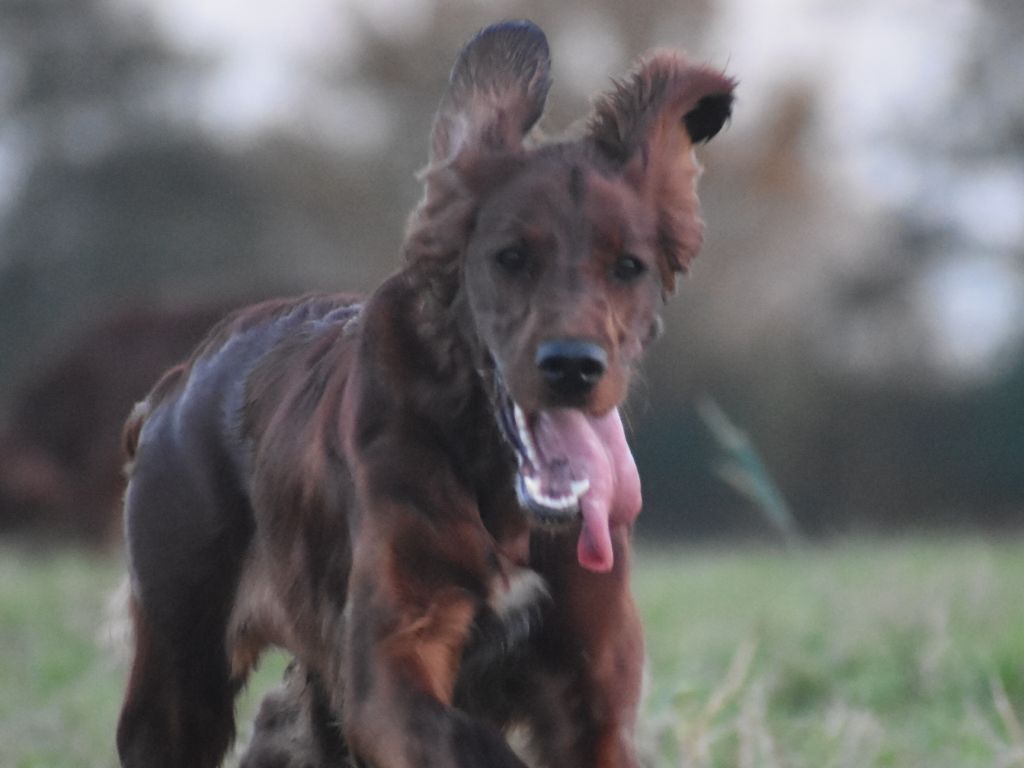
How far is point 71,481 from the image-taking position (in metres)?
13.2

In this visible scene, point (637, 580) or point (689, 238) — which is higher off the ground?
point (689, 238)

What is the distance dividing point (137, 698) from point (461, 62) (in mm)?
1556

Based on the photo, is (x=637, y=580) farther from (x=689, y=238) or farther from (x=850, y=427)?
(x=850, y=427)

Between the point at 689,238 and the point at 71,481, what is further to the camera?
the point at 71,481

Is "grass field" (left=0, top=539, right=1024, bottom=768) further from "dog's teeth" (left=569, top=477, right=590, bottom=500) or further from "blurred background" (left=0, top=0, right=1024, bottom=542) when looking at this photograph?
"blurred background" (left=0, top=0, right=1024, bottom=542)

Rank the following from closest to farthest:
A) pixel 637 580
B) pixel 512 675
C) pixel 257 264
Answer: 1. pixel 512 675
2. pixel 637 580
3. pixel 257 264

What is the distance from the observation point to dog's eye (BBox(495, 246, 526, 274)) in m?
3.45

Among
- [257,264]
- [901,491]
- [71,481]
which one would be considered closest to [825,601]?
[71,481]

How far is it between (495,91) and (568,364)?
2.32 feet

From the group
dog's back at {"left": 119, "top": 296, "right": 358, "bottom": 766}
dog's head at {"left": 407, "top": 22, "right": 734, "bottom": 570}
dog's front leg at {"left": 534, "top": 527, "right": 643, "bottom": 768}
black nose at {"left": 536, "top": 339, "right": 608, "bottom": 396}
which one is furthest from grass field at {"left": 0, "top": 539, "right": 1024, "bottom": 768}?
black nose at {"left": 536, "top": 339, "right": 608, "bottom": 396}

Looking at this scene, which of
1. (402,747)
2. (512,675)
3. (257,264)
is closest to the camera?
(402,747)

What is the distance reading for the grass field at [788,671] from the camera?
195 inches

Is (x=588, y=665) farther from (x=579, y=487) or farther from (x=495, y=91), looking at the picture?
(x=495, y=91)

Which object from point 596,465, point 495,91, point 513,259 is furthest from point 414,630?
point 495,91
